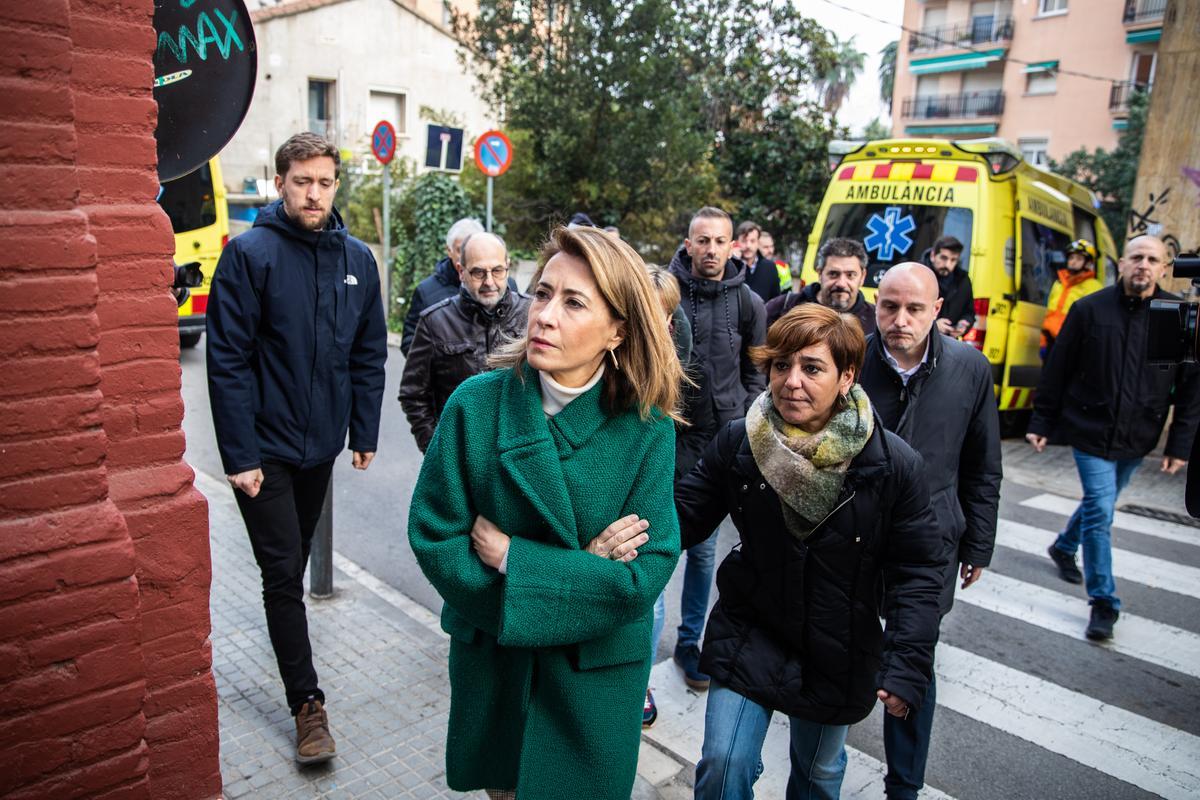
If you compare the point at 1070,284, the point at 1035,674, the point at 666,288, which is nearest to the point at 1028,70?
the point at 1070,284

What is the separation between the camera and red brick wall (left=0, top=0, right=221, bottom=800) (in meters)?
Result: 2.04

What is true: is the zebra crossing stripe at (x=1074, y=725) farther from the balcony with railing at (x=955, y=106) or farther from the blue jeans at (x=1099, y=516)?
the balcony with railing at (x=955, y=106)

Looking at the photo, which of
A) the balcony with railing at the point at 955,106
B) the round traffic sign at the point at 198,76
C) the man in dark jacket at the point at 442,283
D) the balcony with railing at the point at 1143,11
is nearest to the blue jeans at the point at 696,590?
the man in dark jacket at the point at 442,283

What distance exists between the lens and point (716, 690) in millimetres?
2721

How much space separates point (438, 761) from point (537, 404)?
1923 mm

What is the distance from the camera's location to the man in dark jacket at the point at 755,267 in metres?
8.95

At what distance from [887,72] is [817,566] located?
59.3 metres

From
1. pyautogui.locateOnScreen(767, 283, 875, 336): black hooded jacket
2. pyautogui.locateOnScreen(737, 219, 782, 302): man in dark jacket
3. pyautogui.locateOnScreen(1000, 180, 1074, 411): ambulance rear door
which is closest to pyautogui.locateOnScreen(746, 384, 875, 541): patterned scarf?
pyautogui.locateOnScreen(767, 283, 875, 336): black hooded jacket

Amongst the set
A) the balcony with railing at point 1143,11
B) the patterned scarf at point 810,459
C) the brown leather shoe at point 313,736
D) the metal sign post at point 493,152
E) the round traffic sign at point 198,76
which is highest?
the balcony with railing at point 1143,11

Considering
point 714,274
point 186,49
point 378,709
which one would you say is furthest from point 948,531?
point 186,49

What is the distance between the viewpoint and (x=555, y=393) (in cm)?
218

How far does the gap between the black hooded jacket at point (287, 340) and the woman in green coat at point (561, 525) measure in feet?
4.87

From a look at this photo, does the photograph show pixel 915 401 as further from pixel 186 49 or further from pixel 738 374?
pixel 186 49

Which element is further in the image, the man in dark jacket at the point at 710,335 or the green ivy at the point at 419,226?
the green ivy at the point at 419,226
